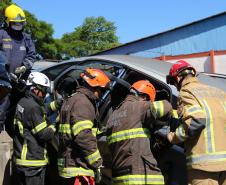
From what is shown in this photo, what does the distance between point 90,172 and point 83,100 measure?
2.17ft

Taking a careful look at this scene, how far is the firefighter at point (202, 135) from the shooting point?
3.17m

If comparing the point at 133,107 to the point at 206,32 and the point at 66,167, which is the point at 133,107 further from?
the point at 206,32

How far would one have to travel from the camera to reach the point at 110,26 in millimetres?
57719

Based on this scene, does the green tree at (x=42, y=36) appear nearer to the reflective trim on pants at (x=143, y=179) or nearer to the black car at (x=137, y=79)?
the black car at (x=137, y=79)

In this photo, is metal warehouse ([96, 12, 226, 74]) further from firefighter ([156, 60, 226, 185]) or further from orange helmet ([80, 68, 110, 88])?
firefighter ([156, 60, 226, 185])

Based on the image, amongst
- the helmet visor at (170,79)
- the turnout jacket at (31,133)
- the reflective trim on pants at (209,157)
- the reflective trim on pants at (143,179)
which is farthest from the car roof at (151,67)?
the turnout jacket at (31,133)

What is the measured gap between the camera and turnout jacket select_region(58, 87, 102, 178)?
353 centimetres

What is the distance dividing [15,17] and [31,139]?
67.6 inches

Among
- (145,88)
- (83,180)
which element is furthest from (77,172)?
(145,88)

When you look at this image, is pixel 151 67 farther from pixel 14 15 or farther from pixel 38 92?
pixel 14 15

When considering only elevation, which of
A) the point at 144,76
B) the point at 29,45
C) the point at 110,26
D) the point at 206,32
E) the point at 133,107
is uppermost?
the point at 110,26

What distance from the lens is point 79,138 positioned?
139 inches

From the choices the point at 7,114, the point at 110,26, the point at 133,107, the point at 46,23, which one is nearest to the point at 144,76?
the point at 133,107

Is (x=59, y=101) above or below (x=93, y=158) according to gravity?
above
